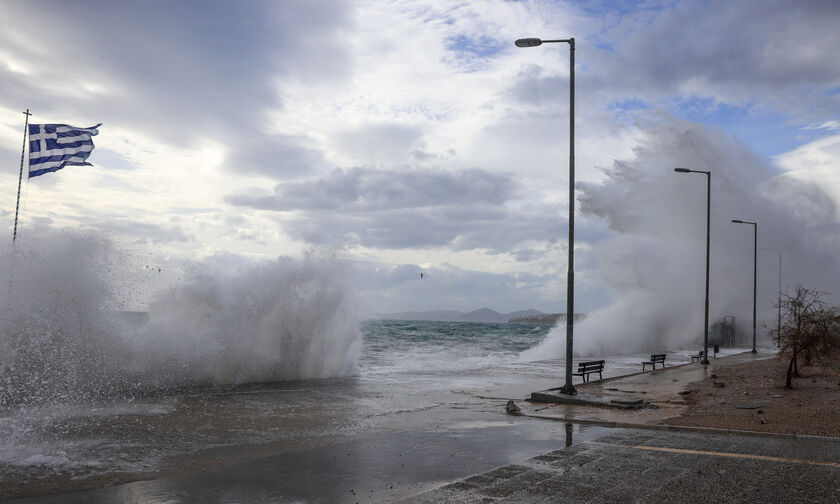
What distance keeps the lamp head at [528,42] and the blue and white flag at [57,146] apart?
16700mm

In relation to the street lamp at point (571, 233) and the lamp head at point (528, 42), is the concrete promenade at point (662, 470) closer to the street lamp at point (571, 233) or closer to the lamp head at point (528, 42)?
the street lamp at point (571, 233)

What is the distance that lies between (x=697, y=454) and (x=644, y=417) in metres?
3.74

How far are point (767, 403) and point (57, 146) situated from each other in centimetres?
2402

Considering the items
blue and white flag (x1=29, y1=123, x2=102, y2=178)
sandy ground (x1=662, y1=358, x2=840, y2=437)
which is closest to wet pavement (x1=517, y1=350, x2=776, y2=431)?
sandy ground (x1=662, y1=358, x2=840, y2=437)

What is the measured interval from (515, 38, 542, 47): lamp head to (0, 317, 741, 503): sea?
8.70m

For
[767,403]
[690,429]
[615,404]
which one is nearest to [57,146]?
[615,404]

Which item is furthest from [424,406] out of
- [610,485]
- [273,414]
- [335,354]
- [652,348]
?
[652,348]

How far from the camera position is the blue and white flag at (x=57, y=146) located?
21.5 metres

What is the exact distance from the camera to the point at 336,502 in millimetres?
6164

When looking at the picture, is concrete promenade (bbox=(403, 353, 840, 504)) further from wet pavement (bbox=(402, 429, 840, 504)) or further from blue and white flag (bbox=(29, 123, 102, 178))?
blue and white flag (bbox=(29, 123, 102, 178))

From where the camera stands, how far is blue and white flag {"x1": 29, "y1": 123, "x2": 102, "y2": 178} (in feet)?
70.4

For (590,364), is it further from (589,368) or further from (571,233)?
(571,233)

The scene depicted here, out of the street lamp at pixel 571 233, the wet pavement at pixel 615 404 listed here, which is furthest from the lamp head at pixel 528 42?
the wet pavement at pixel 615 404

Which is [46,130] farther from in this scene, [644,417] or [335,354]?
[644,417]
